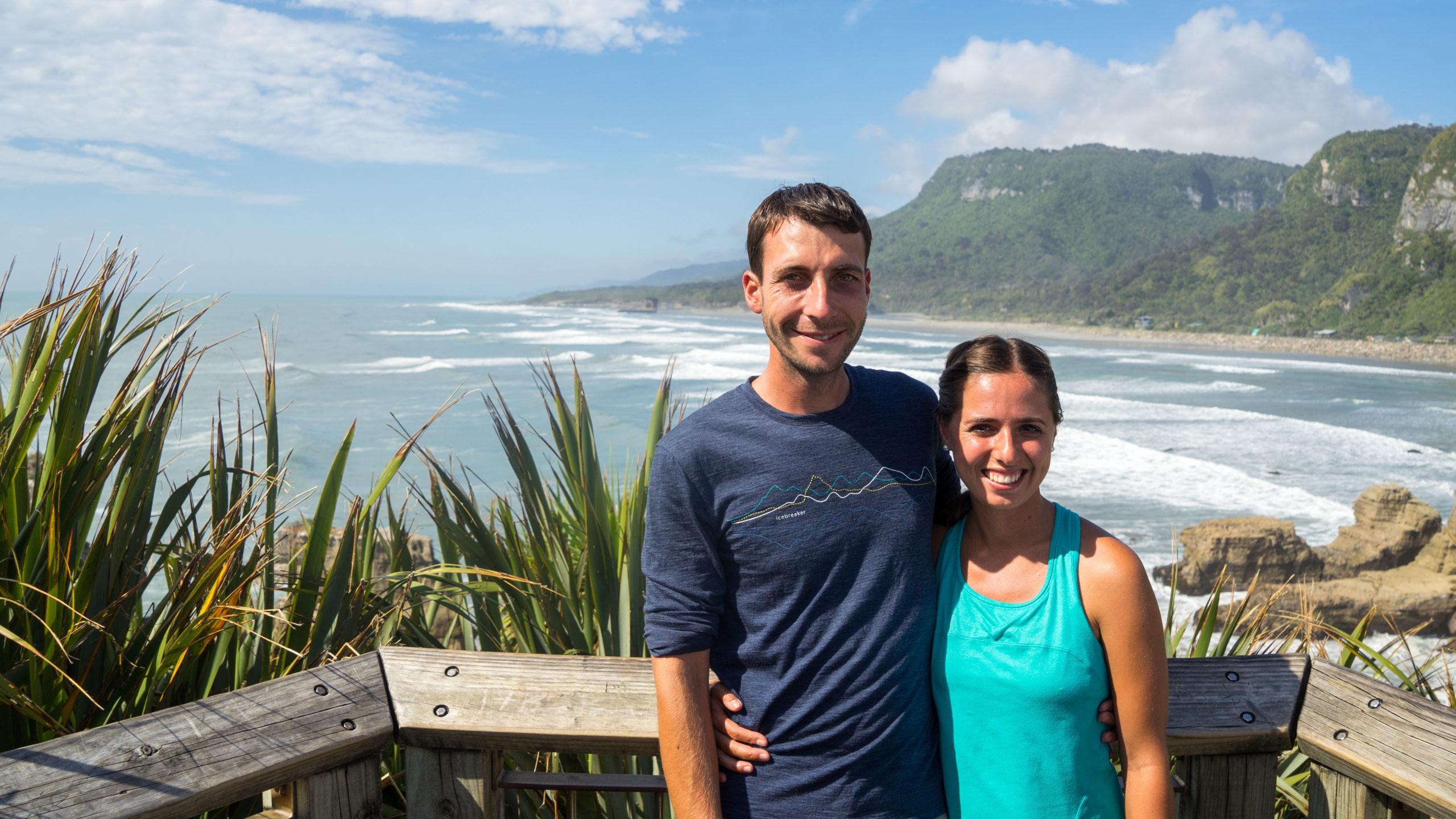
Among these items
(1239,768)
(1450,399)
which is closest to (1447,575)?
(1239,768)

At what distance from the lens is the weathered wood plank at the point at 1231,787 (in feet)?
5.41

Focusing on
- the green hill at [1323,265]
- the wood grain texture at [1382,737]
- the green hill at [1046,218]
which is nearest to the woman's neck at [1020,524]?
the wood grain texture at [1382,737]

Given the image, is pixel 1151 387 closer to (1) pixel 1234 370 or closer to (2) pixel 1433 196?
(1) pixel 1234 370

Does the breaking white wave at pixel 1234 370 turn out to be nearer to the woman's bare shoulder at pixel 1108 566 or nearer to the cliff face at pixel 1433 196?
the cliff face at pixel 1433 196

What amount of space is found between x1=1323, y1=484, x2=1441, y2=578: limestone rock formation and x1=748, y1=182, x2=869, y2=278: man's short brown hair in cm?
1307

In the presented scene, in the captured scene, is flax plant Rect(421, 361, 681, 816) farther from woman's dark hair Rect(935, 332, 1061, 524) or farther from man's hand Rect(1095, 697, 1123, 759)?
man's hand Rect(1095, 697, 1123, 759)

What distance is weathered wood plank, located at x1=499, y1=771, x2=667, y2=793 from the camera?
168cm

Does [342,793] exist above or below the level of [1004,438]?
below

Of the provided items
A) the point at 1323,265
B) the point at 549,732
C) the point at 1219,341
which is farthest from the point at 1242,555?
the point at 1323,265

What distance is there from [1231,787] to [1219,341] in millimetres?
82784

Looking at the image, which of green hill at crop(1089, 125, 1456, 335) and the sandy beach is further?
green hill at crop(1089, 125, 1456, 335)

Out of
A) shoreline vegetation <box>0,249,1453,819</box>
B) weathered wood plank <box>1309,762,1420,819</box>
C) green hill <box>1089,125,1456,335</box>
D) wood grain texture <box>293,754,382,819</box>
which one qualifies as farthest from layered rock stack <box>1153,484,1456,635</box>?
green hill <box>1089,125,1456,335</box>

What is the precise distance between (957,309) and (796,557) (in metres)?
126

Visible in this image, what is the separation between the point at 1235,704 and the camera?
162 cm
